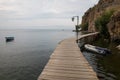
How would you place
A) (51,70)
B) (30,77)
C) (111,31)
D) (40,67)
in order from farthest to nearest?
1. (111,31)
2. (40,67)
3. (30,77)
4. (51,70)

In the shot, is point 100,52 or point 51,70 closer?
point 51,70

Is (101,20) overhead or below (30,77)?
overhead

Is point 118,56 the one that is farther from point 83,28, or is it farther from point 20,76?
point 83,28

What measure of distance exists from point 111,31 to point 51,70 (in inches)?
1514

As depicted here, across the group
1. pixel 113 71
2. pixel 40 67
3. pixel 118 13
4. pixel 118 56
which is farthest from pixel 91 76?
pixel 118 13

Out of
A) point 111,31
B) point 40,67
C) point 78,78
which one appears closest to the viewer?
point 78,78

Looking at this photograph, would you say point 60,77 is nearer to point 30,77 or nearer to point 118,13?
point 30,77

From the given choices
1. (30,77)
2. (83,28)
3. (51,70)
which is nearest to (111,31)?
(30,77)

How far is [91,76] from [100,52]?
2017 centimetres

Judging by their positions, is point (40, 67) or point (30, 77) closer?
point (30, 77)

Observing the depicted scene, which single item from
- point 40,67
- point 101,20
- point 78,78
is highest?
point 101,20

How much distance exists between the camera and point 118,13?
1855 inches

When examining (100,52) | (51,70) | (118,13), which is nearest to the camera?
(51,70)

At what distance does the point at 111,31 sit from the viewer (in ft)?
167
